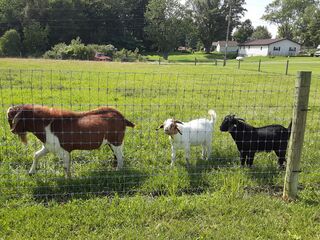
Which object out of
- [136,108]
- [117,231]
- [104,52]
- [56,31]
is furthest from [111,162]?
[56,31]

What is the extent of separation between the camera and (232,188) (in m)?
5.40

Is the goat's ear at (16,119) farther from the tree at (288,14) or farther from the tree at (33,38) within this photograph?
the tree at (288,14)

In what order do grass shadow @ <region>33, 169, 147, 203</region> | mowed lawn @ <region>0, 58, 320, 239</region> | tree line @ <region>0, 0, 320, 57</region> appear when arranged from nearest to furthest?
mowed lawn @ <region>0, 58, 320, 239</region>
grass shadow @ <region>33, 169, 147, 203</region>
tree line @ <region>0, 0, 320, 57</region>

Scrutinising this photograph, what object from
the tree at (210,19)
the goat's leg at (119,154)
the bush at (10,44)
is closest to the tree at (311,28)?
the tree at (210,19)

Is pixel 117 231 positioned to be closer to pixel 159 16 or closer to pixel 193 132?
pixel 193 132

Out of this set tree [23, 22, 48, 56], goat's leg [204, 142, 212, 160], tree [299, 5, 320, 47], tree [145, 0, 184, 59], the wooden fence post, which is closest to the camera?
the wooden fence post

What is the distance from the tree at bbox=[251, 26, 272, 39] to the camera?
117125mm

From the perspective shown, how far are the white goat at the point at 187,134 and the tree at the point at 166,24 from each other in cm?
6850

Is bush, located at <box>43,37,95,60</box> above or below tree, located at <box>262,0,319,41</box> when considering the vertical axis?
below

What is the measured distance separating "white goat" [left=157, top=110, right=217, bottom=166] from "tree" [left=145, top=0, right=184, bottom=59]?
225 feet

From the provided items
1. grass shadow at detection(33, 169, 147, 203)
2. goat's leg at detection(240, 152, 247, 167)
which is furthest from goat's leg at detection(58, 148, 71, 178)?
goat's leg at detection(240, 152, 247, 167)

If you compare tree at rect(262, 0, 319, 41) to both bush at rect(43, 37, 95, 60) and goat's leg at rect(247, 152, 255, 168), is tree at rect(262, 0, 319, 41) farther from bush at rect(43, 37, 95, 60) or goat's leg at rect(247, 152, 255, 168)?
goat's leg at rect(247, 152, 255, 168)

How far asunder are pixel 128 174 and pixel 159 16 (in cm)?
7351

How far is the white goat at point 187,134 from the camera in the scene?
6.29 meters
